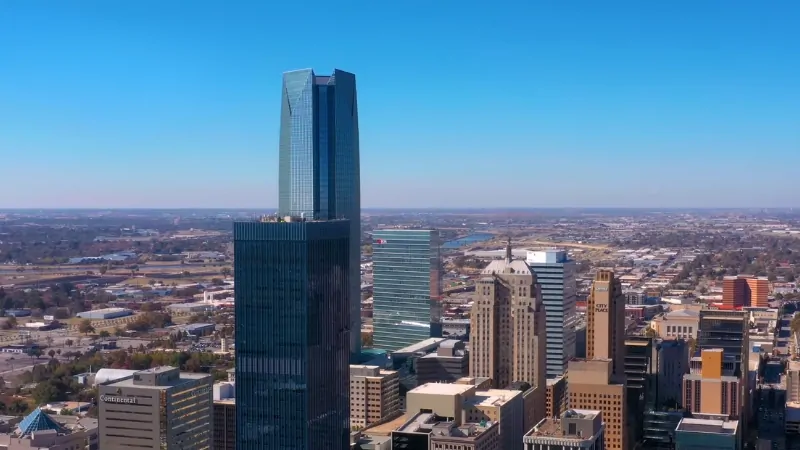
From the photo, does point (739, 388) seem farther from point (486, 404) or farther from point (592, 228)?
point (592, 228)

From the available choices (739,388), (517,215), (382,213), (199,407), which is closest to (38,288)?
(382,213)

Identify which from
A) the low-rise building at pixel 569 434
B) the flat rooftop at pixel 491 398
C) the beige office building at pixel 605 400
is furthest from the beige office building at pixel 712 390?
the low-rise building at pixel 569 434

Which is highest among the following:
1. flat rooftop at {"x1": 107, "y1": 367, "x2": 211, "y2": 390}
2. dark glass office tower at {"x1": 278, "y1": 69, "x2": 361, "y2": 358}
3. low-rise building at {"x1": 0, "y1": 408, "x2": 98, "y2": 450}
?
dark glass office tower at {"x1": 278, "y1": 69, "x2": 361, "y2": 358}

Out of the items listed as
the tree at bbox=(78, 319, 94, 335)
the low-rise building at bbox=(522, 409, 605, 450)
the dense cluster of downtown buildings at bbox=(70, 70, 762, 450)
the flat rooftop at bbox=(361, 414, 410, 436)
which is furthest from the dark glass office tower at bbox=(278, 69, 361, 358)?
the tree at bbox=(78, 319, 94, 335)

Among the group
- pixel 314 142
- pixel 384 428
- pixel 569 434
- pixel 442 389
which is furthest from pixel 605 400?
pixel 314 142

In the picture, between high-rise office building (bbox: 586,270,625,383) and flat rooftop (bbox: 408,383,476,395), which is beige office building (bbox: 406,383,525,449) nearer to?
flat rooftop (bbox: 408,383,476,395)

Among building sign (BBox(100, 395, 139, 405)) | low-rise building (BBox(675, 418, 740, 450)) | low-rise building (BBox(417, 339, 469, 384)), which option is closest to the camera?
building sign (BBox(100, 395, 139, 405))

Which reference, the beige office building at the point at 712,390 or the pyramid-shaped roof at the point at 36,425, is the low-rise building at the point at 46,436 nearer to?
the pyramid-shaped roof at the point at 36,425
